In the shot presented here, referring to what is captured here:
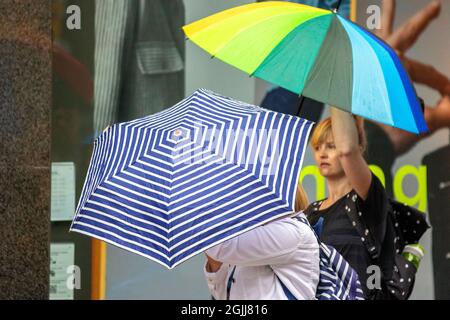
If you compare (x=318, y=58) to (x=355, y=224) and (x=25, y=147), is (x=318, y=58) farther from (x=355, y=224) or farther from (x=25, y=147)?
(x=355, y=224)

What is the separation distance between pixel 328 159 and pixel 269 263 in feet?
8.78

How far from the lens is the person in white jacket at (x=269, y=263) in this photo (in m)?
3.32

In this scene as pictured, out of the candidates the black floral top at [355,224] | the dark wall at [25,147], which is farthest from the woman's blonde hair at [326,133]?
the dark wall at [25,147]

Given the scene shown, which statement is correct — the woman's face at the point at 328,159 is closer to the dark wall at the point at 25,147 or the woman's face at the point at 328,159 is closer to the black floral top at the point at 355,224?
the black floral top at the point at 355,224

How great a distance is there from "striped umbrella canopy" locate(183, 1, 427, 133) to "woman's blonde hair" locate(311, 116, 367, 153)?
6.75ft

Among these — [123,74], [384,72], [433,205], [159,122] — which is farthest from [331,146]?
[159,122]

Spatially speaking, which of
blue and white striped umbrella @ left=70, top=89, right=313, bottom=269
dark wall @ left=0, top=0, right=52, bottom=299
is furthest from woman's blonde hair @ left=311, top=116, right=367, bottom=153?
blue and white striped umbrella @ left=70, top=89, right=313, bottom=269

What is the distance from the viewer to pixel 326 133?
5949 millimetres

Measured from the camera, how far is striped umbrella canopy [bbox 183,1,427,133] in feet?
11.4

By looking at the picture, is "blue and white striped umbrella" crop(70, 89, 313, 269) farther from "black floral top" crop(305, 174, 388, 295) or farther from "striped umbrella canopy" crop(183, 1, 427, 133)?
"black floral top" crop(305, 174, 388, 295)

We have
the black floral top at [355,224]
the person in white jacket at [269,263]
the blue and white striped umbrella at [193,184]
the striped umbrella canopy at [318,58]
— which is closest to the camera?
the blue and white striped umbrella at [193,184]

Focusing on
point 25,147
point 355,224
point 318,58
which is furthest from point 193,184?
point 355,224

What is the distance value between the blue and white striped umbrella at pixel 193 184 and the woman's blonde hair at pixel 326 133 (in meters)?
2.65

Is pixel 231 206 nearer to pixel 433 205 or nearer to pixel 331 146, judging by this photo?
pixel 331 146
